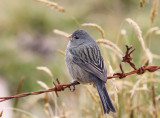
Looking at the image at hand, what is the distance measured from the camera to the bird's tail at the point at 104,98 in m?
3.57

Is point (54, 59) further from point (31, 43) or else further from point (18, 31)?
point (18, 31)

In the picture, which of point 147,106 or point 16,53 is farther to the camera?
point 16,53

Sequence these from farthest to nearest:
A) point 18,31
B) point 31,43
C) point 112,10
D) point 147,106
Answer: point 112,10 < point 18,31 < point 31,43 < point 147,106

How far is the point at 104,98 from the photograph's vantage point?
3662mm

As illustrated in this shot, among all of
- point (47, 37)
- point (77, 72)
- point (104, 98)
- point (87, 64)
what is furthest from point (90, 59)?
point (47, 37)

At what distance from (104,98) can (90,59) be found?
1.96 ft

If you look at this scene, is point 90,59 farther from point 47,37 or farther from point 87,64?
point 47,37

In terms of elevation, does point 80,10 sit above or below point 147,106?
above

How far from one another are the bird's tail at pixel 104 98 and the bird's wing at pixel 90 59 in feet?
0.32

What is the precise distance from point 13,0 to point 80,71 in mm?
7578

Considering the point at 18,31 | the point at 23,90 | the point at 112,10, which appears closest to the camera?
the point at 23,90

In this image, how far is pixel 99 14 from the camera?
11555mm

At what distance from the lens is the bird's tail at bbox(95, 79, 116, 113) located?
357 cm

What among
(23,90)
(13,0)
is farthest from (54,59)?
(13,0)
